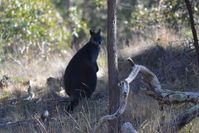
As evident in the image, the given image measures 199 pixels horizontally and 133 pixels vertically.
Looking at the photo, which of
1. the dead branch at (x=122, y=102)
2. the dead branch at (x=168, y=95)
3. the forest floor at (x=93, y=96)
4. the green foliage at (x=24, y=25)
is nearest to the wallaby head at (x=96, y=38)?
the forest floor at (x=93, y=96)

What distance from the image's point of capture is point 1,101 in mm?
11539

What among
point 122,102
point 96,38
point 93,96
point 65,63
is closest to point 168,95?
point 122,102

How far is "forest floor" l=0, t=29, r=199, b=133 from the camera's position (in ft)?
28.0

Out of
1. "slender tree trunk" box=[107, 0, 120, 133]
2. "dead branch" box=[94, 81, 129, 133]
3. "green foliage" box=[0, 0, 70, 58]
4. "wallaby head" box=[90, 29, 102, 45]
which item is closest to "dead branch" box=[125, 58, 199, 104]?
"slender tree trunk" box=[107, 0, 120, 133]

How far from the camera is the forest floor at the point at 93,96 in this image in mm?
8539

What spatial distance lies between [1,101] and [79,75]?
1635 millimetres

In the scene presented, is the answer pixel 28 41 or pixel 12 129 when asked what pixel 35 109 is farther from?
pixel 28 41

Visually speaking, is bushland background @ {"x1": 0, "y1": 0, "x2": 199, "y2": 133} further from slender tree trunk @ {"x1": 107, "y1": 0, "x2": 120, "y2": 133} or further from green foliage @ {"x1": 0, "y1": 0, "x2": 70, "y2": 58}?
slender tree trunk @ {"x1": 107, "y1": 0, "x2": 120, "y2": 133}

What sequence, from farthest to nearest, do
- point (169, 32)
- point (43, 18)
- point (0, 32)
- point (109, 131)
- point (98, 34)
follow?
point (43, 18)
point (0, 32)
point (169, 32)
point (98, 34)
point (109, 131)

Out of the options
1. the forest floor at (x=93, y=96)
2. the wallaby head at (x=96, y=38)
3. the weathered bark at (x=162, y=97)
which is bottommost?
the forest floor at (x=93, y=96)

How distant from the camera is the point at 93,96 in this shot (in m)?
11.3

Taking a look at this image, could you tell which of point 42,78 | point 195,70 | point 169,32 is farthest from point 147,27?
point 195,70

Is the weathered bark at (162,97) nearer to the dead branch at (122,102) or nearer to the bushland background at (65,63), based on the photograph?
the dead branch at (122,102)

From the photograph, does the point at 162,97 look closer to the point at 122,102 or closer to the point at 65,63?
the point at 122,102
